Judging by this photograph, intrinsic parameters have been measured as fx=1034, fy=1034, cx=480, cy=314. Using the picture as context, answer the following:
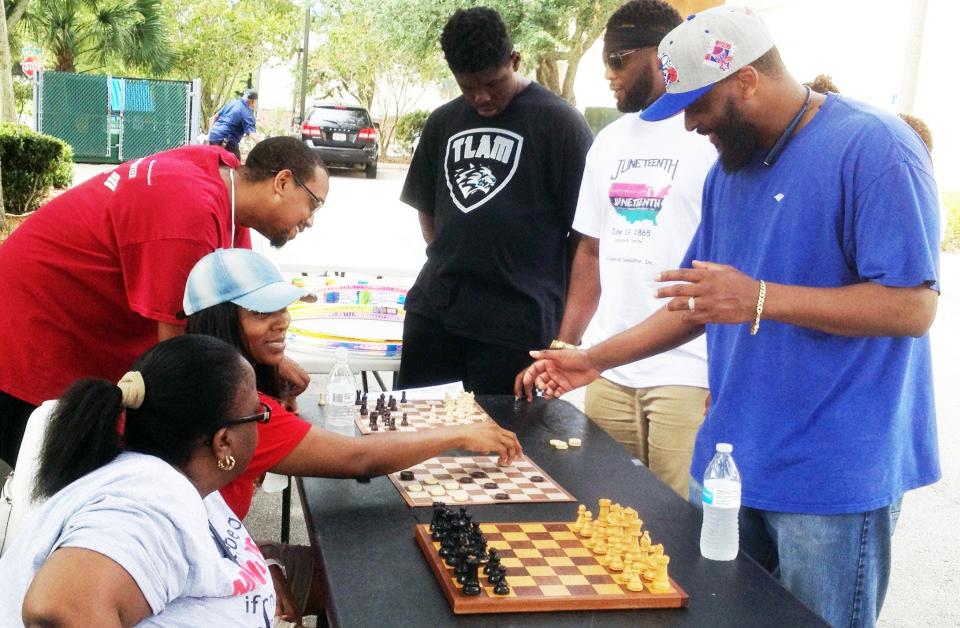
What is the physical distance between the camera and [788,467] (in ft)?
7.52

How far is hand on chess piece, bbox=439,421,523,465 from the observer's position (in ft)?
9.40

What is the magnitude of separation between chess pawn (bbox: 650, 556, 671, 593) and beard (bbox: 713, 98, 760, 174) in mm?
941

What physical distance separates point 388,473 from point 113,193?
1.14 metres

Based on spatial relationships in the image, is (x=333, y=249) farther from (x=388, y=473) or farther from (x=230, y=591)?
(x=230, y=591)

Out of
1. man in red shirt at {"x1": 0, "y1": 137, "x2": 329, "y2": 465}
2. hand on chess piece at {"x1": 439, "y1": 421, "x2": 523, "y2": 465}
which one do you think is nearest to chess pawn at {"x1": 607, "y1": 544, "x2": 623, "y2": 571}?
hand on chess piece at {"x1": 439, "y1": 421, "x2": 523, "y2": 465}

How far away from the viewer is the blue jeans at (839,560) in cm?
227

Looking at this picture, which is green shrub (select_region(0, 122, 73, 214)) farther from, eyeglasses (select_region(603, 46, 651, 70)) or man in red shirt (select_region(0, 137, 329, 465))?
eyeglasses (select_region(603, 46, 651, 70))

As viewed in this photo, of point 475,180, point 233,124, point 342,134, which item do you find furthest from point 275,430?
point 342,134

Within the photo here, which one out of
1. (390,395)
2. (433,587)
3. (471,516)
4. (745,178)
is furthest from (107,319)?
(745,178)

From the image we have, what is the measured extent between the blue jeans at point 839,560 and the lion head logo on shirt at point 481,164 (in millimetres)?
1955

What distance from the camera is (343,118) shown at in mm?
24547

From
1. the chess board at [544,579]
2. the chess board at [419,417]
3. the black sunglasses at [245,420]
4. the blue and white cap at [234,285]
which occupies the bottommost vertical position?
the chess board at [419,417]

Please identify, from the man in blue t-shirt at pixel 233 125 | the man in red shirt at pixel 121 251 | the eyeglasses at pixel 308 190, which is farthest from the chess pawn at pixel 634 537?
the man in blue t-shirt at pixel 233 125

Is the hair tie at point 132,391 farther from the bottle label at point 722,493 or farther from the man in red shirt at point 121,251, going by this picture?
the bottle label at point 722,493
